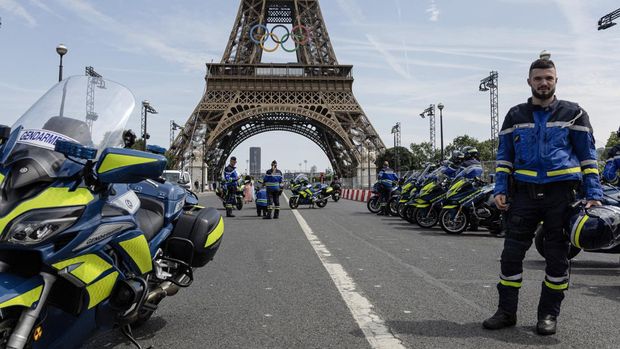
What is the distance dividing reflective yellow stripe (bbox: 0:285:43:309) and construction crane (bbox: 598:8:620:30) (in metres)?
23.0

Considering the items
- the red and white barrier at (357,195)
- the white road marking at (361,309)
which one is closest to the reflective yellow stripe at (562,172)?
the white road marking at (361,309)

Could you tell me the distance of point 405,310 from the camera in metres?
4.04

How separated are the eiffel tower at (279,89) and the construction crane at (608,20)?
2607cm

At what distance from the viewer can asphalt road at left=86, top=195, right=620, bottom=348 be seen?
332 cm

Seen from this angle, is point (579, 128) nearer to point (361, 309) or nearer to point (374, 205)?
point (361, 309)

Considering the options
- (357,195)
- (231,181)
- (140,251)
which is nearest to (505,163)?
(140,251)

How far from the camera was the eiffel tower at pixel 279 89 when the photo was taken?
46.4 m

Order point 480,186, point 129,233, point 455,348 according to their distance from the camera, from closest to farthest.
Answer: point 129,233, point 455,348, point 480,186

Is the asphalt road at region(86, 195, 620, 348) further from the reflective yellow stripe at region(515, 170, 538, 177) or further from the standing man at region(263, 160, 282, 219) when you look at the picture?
the standing man at region(263, 160, 282, 219)

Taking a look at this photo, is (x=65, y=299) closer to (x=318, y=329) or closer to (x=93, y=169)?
(x=93, y=169)

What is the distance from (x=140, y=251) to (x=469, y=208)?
28.0ft

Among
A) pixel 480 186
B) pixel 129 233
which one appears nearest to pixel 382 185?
pixel 480 186

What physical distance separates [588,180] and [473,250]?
430cm

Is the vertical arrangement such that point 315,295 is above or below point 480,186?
below
